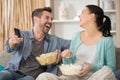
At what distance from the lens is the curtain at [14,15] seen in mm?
3574

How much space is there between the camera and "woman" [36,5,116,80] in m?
2.21

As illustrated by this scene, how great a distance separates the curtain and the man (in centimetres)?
96

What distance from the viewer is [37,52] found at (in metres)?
2.50

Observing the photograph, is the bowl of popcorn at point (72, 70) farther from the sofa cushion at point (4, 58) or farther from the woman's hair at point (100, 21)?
the sofa cushion at point (4, 58)

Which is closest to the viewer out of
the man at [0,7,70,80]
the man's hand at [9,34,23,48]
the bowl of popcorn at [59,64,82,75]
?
the bowl of popcorn at [59,64,82,75]

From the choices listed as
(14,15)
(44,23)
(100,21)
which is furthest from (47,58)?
(14,15)

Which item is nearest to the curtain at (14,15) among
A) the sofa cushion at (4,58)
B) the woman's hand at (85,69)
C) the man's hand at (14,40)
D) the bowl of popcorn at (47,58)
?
the sofa cushion at (4,58)

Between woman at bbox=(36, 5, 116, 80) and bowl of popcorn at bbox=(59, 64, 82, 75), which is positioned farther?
woman at bbox=(36, 5, 116, 80)

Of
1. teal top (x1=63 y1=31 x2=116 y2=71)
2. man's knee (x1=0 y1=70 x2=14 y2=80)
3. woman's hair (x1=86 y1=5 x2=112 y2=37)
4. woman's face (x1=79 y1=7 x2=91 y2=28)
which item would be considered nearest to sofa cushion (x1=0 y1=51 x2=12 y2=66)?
man's knee (x1=0 y1=70 x2=14 y2=80)

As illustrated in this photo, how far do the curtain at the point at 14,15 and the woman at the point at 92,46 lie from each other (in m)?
1.30

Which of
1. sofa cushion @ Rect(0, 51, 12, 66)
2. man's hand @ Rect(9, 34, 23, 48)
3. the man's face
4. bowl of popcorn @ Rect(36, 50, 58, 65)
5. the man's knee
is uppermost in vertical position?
the man's face

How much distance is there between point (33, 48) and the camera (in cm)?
251

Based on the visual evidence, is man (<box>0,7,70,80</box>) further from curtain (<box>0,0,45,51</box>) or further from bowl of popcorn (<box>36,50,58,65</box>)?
curtain (<box>0,0,45,51</box>)

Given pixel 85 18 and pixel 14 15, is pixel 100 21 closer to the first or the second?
pixel 85 18
